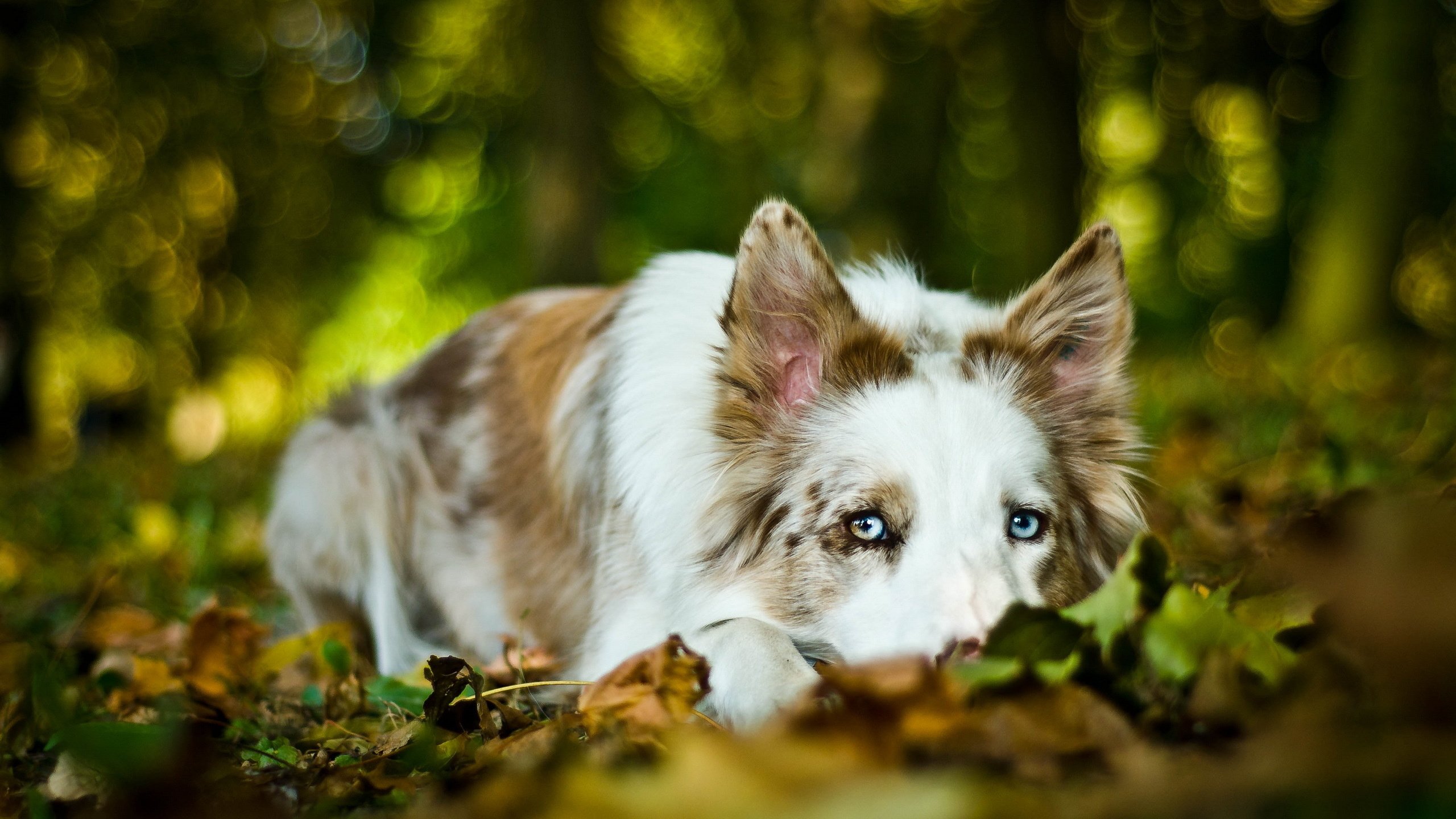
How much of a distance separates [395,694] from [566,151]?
788 cm

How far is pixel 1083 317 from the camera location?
9.68 feet

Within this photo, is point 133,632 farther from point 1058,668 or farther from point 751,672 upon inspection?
point 1058,668

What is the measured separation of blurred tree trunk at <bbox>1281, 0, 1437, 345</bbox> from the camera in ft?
29.0

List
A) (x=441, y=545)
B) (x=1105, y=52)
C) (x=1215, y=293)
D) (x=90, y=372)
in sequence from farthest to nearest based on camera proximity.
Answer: (x=1215, y=293)
(x=90, y=372)
(x=1105, y=52)
(x=441, y=545)

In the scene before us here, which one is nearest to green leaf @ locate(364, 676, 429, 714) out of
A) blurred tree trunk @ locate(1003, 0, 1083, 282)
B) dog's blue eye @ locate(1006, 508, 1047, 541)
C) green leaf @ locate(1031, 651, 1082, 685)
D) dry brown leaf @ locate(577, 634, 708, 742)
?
dry brown leaf @ locate(577, 634, 708, 742)

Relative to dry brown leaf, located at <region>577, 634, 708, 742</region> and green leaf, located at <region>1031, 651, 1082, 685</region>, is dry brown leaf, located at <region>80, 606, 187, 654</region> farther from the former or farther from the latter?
green leaf, located at <region>1031, 651, 1082, 685</region>

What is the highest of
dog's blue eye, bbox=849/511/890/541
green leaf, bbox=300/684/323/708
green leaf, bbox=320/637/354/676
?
dog's blue eye, bbox=849/511/890/541

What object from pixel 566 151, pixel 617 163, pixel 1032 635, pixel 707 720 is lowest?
pixel 707 720

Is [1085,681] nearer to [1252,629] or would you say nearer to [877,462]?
[1252,629]

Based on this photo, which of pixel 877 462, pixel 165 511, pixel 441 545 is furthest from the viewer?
pixel 165 511

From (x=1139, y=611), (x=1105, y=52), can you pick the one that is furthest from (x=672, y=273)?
(x=1105, y=52)

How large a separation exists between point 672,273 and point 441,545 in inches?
55.3

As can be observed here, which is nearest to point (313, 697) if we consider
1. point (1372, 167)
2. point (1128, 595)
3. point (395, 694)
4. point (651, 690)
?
point (395, 694)

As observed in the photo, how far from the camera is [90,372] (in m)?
22.1
